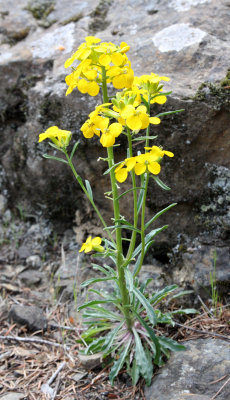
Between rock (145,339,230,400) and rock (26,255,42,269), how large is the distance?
1296mm

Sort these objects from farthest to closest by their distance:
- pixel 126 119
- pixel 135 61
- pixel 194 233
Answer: pixel 135 61 < pixel 194 233 < pixel 126 119

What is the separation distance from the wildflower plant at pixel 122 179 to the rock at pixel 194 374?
58 millimetres

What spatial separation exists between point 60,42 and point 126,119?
183 centimetres

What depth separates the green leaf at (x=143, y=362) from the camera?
1.80 metres

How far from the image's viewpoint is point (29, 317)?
91.4 inches

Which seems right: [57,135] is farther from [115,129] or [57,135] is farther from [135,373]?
[135,373]

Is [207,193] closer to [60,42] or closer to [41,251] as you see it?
[41,251]

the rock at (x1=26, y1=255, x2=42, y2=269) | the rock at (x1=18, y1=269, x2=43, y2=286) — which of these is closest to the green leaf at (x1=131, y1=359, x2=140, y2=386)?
the rock at (x1=18, y1=269, x2=43, y2=286)

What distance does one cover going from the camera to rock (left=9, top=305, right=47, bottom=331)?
7.58 feet

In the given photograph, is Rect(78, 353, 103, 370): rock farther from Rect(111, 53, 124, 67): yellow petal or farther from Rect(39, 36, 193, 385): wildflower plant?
Rect(111, 53, 124, 67): yellow petal

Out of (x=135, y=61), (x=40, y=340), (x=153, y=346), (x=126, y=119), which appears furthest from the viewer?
(x=135, y=61)

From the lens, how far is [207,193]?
2.34 metres

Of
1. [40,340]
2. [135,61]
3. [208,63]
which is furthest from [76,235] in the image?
[208,63]

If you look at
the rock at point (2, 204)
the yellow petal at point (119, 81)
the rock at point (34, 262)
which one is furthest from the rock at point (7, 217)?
the yellow petal at point (119, 81)
